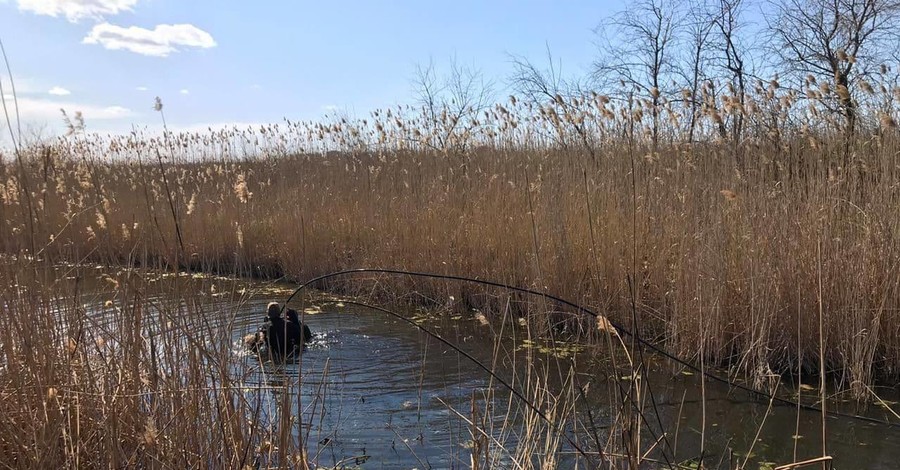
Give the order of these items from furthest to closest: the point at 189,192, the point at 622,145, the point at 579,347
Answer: the point at 189,192 < the point at 622,145 < the point at 579,347

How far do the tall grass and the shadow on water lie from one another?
0.33m

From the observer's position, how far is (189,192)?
9500 millimetres

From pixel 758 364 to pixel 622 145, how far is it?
2.27 meters

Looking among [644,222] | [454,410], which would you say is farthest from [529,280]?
[454,410]

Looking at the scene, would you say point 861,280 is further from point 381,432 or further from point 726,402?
point 381,432

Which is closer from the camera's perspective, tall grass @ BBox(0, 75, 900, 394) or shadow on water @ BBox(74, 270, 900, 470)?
shadow on water @ BBox(74, 270, 900, 470)

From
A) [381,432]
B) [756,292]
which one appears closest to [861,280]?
[756,292]

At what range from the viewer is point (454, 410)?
7.08 feet

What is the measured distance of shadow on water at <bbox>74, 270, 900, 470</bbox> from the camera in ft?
8.34

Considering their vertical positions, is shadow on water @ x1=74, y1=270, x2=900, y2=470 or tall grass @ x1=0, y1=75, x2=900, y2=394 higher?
tall grass @ x1=0, y1=75, x2=900, y2=394

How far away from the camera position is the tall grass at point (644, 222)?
3.36 m

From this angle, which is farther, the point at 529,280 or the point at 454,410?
the point at 529,280

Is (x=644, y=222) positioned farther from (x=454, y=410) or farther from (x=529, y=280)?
(x=454, y=410)

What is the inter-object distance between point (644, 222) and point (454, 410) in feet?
9.25
